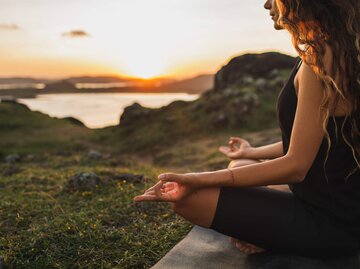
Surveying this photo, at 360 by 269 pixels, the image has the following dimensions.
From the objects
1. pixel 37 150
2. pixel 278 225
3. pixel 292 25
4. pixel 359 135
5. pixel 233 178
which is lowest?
pixel 37 150

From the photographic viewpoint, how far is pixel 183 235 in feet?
15.8

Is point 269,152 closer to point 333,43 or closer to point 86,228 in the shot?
point 333,43

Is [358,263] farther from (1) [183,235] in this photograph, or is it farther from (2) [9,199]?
(2) [9,199]

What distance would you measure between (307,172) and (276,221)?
0.45 metres

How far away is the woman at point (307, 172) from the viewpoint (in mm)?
2900

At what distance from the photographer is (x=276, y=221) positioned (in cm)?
326

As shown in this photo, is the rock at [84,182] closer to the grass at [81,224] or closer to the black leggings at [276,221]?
the grass at [81,224]

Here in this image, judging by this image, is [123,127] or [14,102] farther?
[14,102]

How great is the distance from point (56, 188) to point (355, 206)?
18.3ft

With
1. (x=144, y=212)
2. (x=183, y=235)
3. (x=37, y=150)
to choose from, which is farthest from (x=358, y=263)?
(x=37, y=150)

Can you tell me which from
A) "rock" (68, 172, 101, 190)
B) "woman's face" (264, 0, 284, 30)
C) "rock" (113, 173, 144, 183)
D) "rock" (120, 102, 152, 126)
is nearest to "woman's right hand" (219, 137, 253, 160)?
"woman's face" (264, 0, 284, 30)

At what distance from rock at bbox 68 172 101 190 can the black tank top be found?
444 centimetres

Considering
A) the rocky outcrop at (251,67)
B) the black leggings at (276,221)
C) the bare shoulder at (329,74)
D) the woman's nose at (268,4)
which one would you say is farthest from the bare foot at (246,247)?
the rocky outcrop at (251,67)

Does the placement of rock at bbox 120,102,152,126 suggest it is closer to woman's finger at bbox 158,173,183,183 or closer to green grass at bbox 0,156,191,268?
green grass at bbox 0,156,191,268
